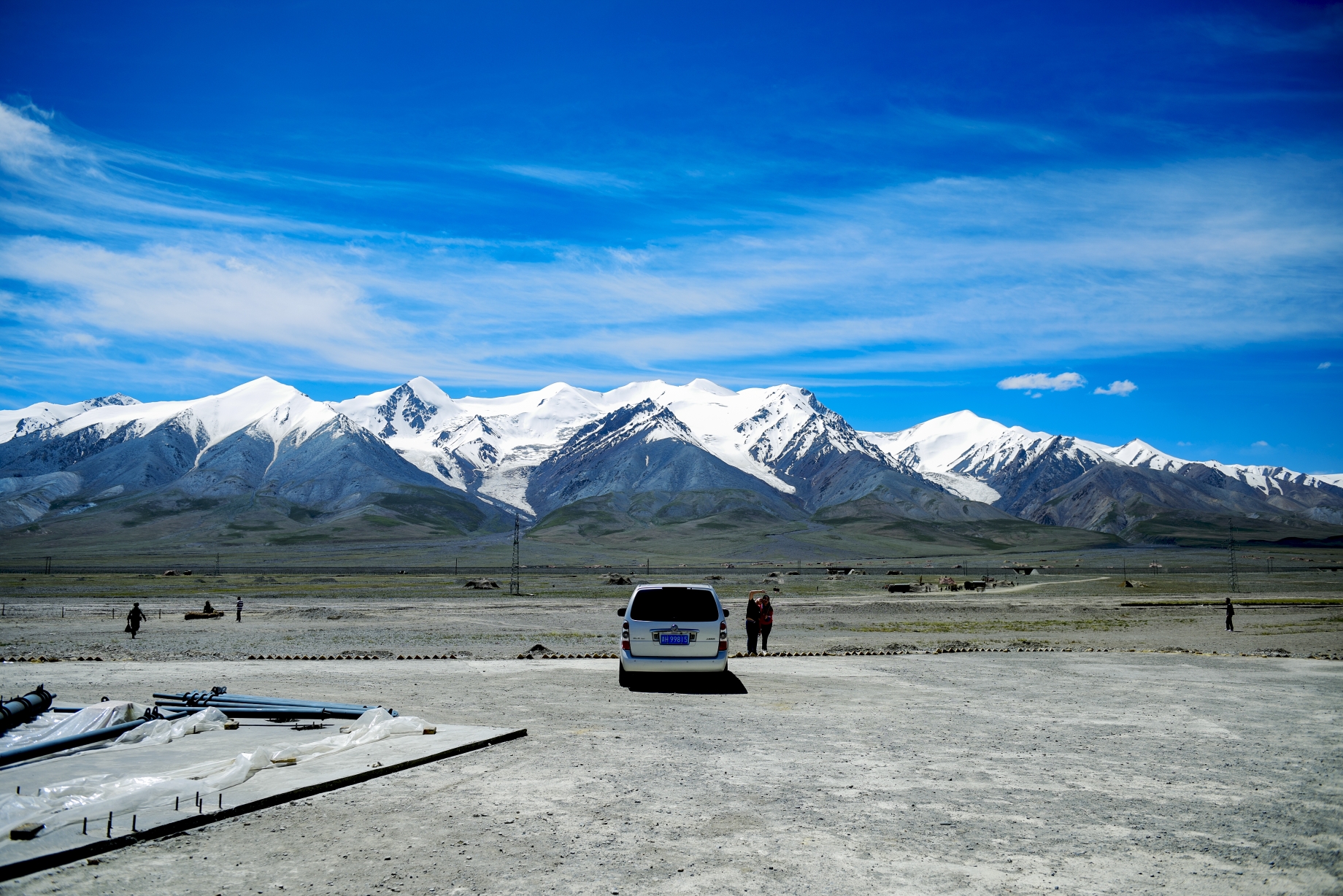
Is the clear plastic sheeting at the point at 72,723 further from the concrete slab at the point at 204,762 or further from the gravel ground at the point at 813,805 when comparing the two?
the gravel ground at the point at 813,805

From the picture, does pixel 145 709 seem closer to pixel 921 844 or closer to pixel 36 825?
pixel 36 825

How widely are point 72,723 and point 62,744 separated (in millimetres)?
1275

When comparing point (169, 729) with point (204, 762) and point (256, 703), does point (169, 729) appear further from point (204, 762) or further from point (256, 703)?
point (204, 762)

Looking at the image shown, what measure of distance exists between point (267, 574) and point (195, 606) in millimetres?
57456

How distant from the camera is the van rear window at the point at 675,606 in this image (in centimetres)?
1786

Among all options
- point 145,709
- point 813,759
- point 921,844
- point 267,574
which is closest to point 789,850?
point 921,844

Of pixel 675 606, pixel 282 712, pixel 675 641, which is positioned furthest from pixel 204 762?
pixel 675 606

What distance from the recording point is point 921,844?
7855mm

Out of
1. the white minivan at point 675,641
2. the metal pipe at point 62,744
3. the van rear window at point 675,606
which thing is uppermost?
the van rear window at point 675,606

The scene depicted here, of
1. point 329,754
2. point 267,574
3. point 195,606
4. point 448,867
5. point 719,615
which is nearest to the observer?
point 448,867

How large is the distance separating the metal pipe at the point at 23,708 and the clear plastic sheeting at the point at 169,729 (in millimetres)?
1815

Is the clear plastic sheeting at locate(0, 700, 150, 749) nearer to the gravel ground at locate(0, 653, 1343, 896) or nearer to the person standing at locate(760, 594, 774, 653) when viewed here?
the gravel ground at locate(0, 653, 1343, 896)

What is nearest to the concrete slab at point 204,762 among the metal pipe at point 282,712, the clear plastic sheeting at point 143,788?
the clear plastic sheeting at point 143,788

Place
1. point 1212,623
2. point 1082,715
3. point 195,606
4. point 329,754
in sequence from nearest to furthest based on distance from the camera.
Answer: point 329,754 < point 1082,715 < point 1212,623 < point 195,606
